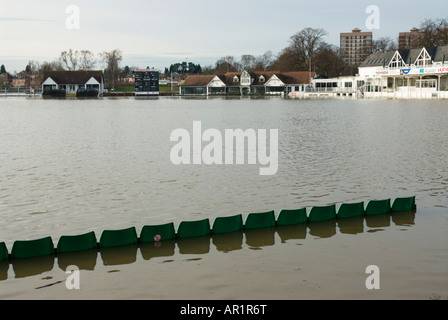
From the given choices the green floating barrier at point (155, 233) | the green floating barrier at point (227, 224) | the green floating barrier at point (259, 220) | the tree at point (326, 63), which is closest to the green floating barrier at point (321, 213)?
the green floating barrier at point (259, 220)

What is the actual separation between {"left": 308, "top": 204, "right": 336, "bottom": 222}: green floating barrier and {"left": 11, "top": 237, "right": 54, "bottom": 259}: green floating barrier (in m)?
8.33

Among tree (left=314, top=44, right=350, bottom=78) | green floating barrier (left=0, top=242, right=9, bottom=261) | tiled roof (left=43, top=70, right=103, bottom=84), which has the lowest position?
green floating barrier (left=0, top=242, right=9, bottom=261)

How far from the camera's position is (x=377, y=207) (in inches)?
717

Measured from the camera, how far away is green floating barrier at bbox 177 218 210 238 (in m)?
15.4

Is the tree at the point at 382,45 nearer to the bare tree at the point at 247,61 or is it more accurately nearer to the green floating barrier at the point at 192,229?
the bare tree at the point at 247,61

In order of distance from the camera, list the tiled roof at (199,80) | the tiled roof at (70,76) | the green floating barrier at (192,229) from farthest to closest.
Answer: the tiled roof at (199,80) → the tiled roof at (70,76) → the green floating barrier at (192,229)

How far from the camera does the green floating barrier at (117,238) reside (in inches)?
572

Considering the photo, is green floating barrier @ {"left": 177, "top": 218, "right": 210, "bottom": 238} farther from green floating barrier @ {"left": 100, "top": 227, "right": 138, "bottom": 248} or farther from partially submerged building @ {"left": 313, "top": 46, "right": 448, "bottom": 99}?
partially submerged building @ {"left": 313, "top": 46, "right": 448, "bottom": 99}

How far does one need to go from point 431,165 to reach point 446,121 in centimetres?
2379

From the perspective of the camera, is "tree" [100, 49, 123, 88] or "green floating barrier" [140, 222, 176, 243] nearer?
"green floating barrier" [140, 222, 176, 243]

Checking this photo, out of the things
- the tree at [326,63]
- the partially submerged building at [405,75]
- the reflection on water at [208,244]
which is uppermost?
the tree at [326,63]

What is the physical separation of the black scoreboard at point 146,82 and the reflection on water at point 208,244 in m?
138

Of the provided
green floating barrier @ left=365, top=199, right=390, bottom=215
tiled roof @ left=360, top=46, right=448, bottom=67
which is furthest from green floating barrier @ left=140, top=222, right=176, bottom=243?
tiled roof @ left=360, top=46, right=448, bottom=67
